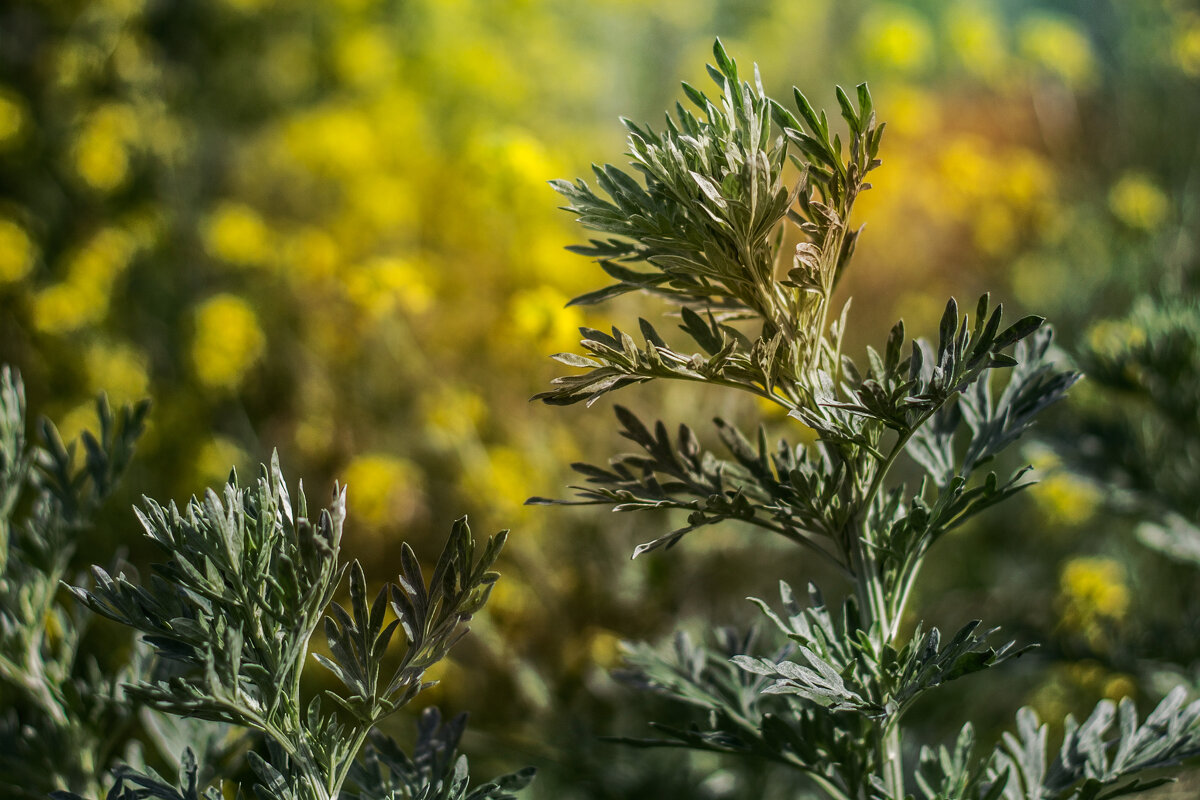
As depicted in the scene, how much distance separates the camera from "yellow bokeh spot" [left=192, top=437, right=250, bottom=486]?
1966 millimetres

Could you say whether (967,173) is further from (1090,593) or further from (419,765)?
(419,765)

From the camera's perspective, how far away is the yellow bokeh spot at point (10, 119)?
2338 millimetres

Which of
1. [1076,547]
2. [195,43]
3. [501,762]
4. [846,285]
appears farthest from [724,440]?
[195,43]

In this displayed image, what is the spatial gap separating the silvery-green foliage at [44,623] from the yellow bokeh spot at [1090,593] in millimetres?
1160

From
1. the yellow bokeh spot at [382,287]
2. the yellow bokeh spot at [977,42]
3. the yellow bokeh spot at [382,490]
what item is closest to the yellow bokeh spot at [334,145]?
the yellow bokeh spot at [382,287]

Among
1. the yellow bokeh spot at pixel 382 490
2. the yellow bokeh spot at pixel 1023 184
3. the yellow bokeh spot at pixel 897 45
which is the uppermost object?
the yellow bokeh spot at pixel 897 45

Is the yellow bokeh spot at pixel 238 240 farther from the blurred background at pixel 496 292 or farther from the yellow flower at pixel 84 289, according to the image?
the yellow flower at pixel 84 289

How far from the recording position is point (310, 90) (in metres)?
3.65

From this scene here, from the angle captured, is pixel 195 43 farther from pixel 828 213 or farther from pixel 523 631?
pixel 828 213

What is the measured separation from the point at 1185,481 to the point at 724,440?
0.83 metres

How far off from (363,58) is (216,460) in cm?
170

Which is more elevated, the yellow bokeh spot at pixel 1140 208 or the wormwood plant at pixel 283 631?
the yellow bokeh spot at pixel 1140 208

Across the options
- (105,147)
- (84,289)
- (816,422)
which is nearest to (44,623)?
(816,422)

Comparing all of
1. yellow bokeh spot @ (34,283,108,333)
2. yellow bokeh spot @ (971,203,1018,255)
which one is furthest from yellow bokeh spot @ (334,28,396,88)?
yellow bokeh spot @ (971,203,1018,255)
